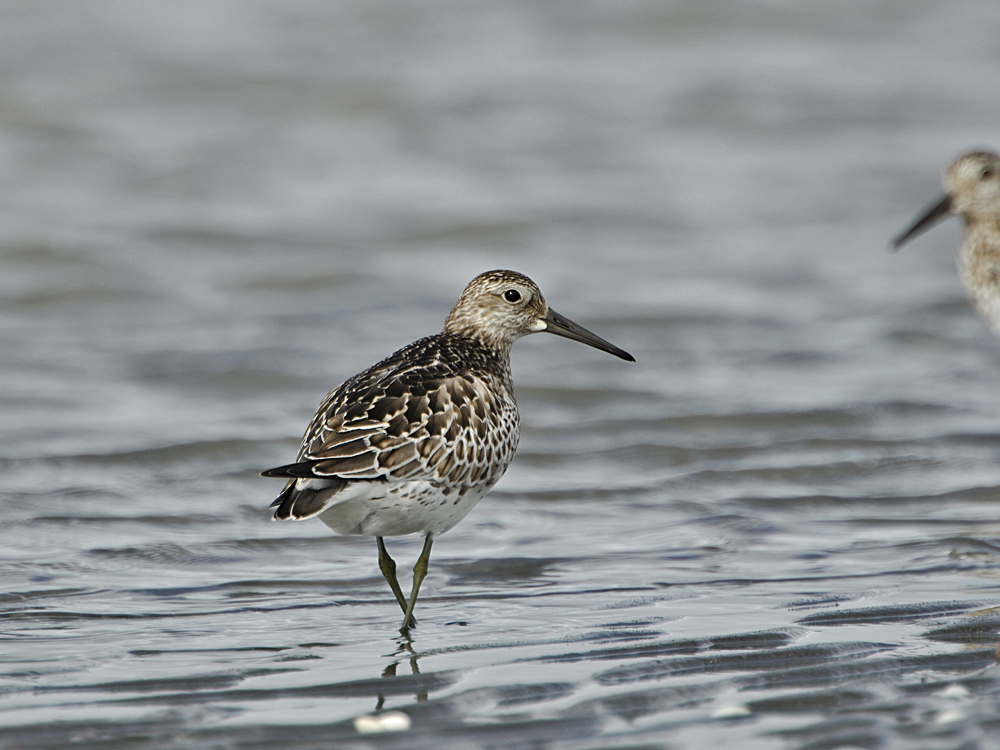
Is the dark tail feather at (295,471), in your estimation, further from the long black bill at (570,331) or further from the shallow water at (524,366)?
A: the long black bill at (570,331)

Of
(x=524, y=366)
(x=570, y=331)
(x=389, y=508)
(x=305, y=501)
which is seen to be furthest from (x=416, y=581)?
(x=524, y=366)

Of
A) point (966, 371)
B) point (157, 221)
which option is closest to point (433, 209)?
point (157, 221)

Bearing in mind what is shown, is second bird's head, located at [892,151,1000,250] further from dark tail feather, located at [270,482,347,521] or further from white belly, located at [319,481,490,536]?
dark tail feather, located at [270,482,347,521]

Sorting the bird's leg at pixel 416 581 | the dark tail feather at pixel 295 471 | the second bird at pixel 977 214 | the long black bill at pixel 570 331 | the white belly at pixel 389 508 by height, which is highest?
the second bird at pixel 977 214

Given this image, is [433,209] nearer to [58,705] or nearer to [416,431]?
[416,431]

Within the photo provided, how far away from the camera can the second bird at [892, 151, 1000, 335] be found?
9.05 m

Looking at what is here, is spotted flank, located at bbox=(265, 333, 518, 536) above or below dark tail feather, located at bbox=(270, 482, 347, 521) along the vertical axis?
above

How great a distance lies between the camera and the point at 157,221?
508 inches

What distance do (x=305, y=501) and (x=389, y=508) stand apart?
15.3 inches

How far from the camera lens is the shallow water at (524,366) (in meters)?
4.29

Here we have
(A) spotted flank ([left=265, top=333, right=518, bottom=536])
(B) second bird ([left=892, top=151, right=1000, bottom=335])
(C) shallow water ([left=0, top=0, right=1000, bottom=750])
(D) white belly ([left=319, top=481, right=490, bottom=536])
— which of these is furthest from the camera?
→ (B) second bird ([left=892, top=151, right=1000, bottom=335])

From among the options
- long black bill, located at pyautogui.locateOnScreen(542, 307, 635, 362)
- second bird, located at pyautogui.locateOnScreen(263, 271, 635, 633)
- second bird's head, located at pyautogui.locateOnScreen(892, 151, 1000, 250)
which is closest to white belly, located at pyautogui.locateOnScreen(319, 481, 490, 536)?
second bird, located at pyautogui.locateOnScreen(263, 271, 635, 633)

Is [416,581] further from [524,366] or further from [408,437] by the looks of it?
[524,366]

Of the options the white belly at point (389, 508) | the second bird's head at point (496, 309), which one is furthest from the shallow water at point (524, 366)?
the second bird's head at point (496, 309)
